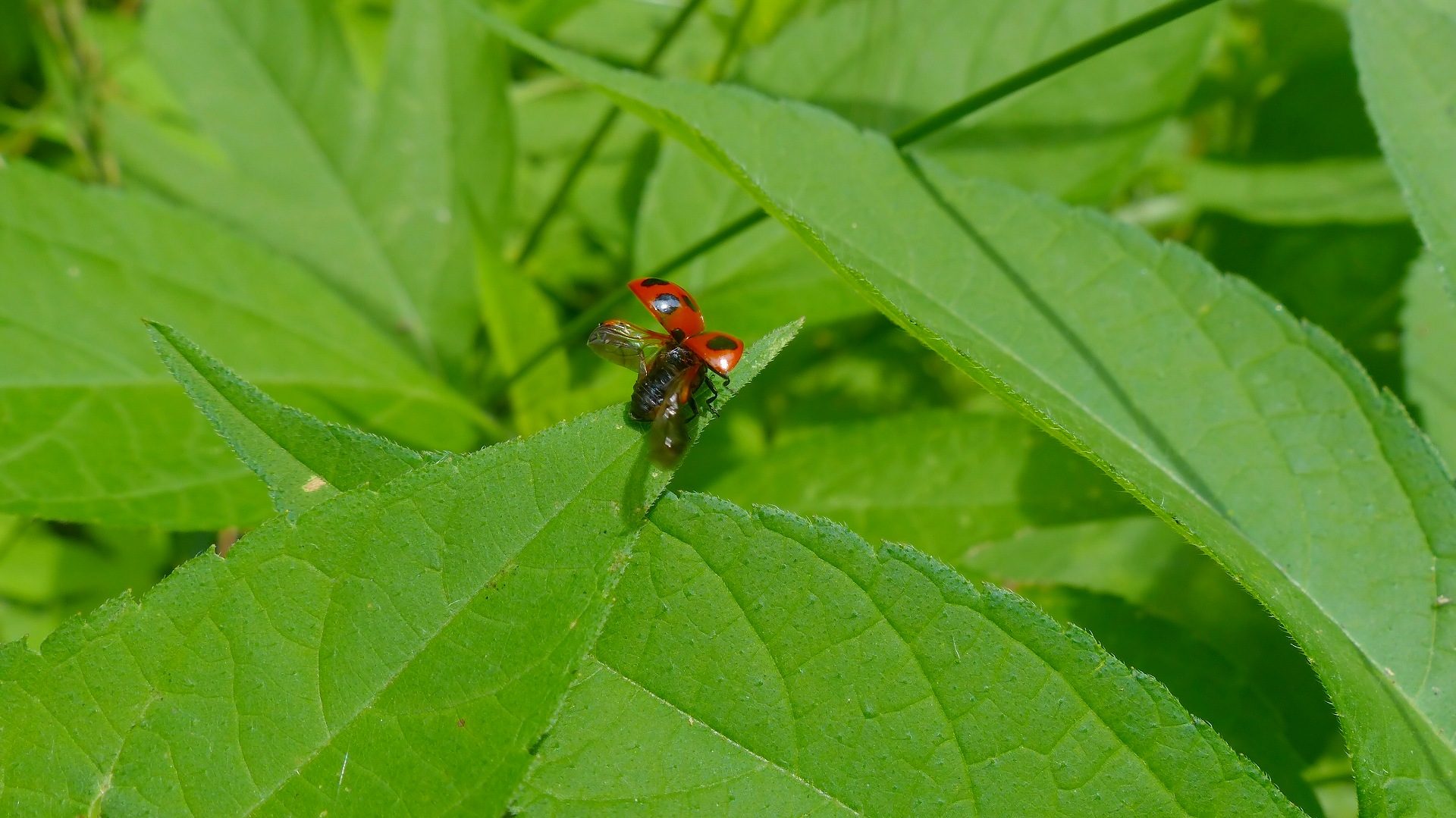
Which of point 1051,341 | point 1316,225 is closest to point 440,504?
point 1051,341

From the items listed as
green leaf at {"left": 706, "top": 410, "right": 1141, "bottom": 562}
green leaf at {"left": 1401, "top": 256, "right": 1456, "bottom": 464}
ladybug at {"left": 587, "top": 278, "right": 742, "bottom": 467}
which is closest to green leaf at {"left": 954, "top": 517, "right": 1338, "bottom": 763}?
green leaf at {"left": 706, "top": 410, "right": 1141, "bottom": 562}

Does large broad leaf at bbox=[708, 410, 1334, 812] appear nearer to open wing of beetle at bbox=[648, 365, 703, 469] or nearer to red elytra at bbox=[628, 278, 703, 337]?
red elytra at bbox=[628, 278, 703, 337]

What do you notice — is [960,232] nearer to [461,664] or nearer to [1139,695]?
[1139,695]

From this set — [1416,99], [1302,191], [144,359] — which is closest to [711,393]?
[144,359]

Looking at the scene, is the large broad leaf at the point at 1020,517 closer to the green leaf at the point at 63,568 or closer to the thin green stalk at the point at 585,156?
the thin green stalk at the point at 585,156

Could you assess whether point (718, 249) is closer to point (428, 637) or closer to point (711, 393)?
point (711, 393)
